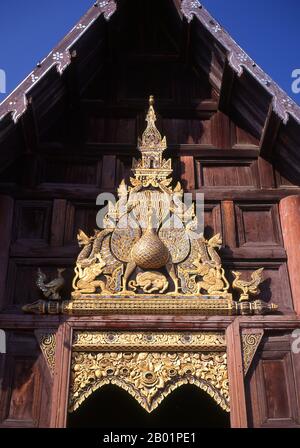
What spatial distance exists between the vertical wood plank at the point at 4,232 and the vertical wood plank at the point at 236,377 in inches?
98.8

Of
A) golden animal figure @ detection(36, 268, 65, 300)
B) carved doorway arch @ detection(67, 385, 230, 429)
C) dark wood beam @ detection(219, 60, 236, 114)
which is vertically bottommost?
carved doorway arch @ detection(67, 385, 230, 429)

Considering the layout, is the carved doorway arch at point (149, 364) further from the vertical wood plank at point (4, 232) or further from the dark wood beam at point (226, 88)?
the dark wood beam at point (226, 88)

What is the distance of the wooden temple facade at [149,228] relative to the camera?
5.94 meters

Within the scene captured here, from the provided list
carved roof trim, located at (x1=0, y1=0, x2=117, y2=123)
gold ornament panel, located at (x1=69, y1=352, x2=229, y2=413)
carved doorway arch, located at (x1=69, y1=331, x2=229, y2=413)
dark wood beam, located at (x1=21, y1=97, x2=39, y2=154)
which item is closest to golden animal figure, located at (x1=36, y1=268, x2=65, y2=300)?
carved doorway arch, located at (x1=69, y1=331, x2=229, y2=413)

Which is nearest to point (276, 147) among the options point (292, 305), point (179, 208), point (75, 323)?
point (179, 208)

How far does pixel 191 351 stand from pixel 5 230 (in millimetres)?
2574

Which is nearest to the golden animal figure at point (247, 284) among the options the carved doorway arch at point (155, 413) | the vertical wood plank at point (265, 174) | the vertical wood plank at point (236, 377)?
the vertical wood plank at point (236, 377)

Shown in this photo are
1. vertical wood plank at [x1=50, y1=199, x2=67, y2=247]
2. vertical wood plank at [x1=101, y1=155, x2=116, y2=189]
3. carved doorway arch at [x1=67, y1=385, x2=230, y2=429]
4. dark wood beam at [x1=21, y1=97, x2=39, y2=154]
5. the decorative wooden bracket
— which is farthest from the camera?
carved doorway arch at [x1=67, y1=385, x2=230, y2=429]

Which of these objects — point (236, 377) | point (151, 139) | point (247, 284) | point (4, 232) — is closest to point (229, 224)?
point (247, 284)

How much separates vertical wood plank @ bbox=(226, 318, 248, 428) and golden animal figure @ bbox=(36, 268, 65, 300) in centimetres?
189

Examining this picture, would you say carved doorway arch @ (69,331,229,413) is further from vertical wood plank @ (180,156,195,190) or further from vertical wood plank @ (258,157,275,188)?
vertical wood plank @ (258,157,275,188)

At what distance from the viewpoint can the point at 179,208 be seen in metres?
6.98

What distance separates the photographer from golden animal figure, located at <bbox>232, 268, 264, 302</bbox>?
6.34m

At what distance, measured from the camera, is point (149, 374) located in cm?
595
